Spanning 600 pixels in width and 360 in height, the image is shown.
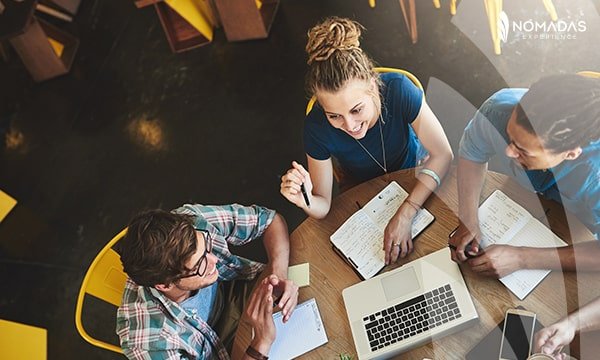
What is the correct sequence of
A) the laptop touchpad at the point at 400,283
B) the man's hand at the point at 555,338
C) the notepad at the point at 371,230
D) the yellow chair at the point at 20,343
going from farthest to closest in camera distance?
the yellow chair at the point at 20,343 < the notepad at the point at 371,230 < the laptop touchpad at the point at 400,283 < the man's hand at the point at 555,338

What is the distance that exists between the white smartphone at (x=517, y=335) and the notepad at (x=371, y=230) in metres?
0.39

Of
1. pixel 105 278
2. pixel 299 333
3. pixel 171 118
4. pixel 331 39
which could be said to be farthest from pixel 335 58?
pixel 171 118

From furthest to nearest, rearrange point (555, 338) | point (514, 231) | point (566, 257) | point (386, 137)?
point (386, 137)
point (514, 231)
point (566, 257)
point (555, 338)

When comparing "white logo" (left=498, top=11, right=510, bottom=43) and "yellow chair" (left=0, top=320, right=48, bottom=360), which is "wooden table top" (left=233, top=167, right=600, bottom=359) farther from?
"white logo" (left=498, top=11, right=510, bottom=43)

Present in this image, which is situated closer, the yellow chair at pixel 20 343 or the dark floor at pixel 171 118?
the yellow chair at pixel 20 343

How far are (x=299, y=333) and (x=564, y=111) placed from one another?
3.26 ft

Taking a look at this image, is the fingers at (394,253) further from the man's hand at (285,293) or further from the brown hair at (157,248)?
the brown hair at (157,248)

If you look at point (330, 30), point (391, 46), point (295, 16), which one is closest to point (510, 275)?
point (330, 30)

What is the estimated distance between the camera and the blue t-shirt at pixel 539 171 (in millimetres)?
1711

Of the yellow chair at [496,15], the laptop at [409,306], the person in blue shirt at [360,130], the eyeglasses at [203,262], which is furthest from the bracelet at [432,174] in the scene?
the yellow chair at [496,15]

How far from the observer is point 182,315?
1.95 m

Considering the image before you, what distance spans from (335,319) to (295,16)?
7.55ft

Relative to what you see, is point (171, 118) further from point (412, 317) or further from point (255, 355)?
point (412, 317)

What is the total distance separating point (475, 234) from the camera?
185cm
